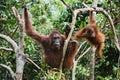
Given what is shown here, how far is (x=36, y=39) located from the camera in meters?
4.64

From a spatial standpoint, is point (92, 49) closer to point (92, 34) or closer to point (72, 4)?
point (92, 34)

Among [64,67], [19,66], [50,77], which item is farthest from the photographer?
[64,67]

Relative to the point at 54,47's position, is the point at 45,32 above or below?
above

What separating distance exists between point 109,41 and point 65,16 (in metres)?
0.82

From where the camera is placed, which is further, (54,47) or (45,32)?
(45,32)

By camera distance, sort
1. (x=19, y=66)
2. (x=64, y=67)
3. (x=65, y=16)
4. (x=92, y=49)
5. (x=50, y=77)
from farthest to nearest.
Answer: (x=65, y=16) < (x=64, y=67) < (x=92, y=49) < (x=19, y=66) < (x=50, y=77)

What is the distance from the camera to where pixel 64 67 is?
179 inches

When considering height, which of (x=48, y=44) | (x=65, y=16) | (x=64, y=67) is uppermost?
(x=65, y=16)

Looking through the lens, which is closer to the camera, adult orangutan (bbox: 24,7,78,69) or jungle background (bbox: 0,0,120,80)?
adult orangutan (bbox: 24,7,78,69)

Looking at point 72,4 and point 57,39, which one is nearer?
point 57,39

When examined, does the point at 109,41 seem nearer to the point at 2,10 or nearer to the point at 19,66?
the point at 2,10

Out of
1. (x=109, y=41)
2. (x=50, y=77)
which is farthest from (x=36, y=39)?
(x=50, y=77)

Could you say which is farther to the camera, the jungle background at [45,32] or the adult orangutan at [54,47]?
the jungle background at [45,32]

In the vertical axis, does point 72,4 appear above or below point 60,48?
above
